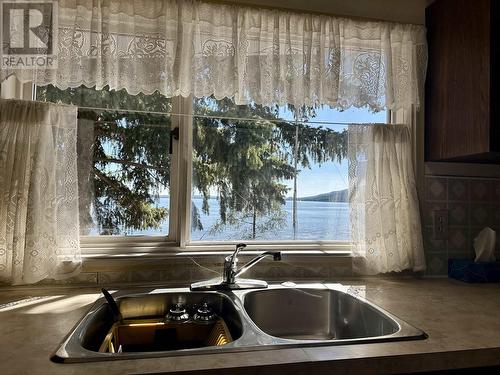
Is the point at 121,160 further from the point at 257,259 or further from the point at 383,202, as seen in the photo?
the point at 383,202

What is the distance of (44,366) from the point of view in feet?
2.46

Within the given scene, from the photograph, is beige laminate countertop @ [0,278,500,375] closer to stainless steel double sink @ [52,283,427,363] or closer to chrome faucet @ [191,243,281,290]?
stainless steel double sink @ [52,283,427,363]

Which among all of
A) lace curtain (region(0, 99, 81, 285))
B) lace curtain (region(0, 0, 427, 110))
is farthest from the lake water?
lace curtain (region(0, 99, 81, 285))

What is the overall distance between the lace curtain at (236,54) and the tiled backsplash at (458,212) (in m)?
0.45

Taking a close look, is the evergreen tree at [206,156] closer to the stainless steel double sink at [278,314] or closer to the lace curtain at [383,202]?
the lace curtain at [383,202]

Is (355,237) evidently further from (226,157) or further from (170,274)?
(170,274)

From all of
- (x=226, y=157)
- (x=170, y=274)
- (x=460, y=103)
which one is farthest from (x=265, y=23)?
(x=170, y=274)

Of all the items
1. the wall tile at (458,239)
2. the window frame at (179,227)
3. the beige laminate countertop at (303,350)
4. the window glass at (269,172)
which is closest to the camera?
the beige laminate countertop at (303,350)

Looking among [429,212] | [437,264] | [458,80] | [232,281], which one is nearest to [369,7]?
[458,80]

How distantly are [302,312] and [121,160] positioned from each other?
986mm

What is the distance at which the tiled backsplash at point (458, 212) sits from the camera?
170 cm

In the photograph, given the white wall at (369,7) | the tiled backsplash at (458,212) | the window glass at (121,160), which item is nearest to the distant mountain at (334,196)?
the tiled backsplash at (458,212)

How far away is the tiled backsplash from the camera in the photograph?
170cm

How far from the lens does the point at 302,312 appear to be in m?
1.41
